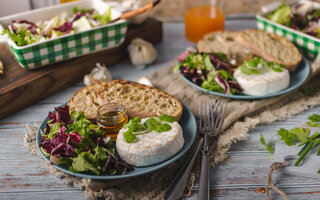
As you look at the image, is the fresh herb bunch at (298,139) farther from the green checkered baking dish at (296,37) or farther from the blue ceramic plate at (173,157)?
the green checkered baking dish at (296,37)

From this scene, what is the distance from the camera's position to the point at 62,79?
122 inches

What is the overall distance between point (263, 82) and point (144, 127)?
1127mm

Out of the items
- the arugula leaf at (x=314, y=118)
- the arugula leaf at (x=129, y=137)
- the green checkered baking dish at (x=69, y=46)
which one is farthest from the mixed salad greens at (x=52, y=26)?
the arugula leaf at (x=314, y=118)

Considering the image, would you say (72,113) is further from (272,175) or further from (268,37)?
(268,37)

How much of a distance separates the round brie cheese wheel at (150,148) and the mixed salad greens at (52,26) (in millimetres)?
1436

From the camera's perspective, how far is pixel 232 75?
3.05m

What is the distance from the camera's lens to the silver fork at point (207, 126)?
6.48ft

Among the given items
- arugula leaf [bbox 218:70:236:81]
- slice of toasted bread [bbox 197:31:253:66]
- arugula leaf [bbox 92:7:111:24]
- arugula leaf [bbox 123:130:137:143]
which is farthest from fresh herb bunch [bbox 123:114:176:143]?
arugula leaf [bbox 92:7:111:24]

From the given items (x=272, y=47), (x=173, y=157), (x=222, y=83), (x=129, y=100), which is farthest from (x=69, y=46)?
(x=272, y=47)

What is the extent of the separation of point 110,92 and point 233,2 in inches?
111

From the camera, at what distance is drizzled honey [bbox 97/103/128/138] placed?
234 centimetres

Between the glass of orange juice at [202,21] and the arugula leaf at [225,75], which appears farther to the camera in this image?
the glass of orange juice at [202,21]

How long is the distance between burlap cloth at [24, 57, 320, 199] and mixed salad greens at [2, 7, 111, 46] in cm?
79

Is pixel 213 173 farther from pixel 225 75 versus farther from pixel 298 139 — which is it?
pixel 225 75
